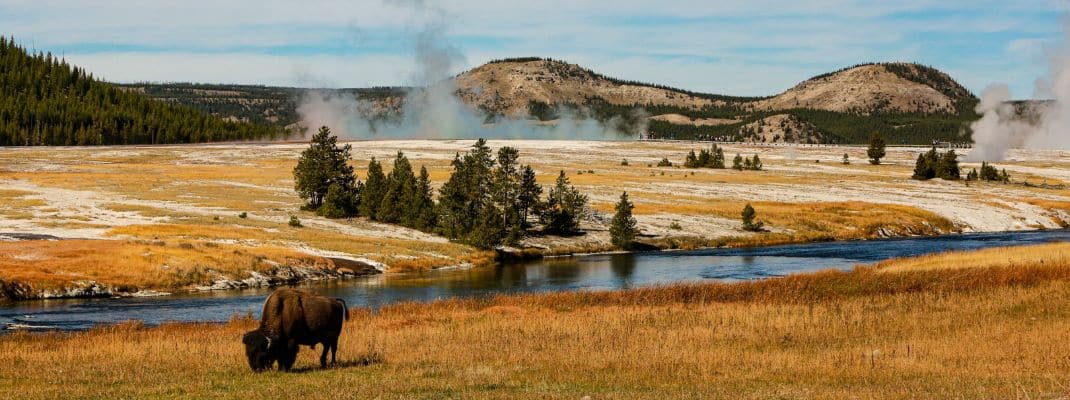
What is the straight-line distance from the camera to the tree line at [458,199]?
68.6 metres

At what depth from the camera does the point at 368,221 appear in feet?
246

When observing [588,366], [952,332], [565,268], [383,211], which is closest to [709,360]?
[588,366]

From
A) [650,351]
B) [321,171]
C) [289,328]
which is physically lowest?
[650,351]

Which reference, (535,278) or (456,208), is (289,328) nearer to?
(535,278)

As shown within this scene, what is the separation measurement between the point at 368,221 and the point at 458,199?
29.8 feet

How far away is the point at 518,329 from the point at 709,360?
8.08 meters

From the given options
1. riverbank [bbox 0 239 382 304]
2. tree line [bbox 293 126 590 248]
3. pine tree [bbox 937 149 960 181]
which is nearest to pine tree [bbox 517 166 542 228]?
tree line [bbox 293 126 590 248]

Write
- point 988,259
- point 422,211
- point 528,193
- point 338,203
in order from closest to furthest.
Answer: point 988,259 → point 422,211 → point 528,193 → point 338,203

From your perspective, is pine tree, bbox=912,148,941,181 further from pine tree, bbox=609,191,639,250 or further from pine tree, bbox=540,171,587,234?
pine tree, bbox=609,191,639,250

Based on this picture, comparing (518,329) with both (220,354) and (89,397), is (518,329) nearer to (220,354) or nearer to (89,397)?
(220,354)

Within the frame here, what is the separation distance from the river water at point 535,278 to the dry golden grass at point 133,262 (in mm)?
2269

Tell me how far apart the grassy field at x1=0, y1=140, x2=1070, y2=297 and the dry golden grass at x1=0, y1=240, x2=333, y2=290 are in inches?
4.4

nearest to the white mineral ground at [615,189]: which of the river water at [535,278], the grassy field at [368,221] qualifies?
the grassy field at [368,221]

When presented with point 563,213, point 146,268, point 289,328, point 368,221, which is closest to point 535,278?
point 563,213
